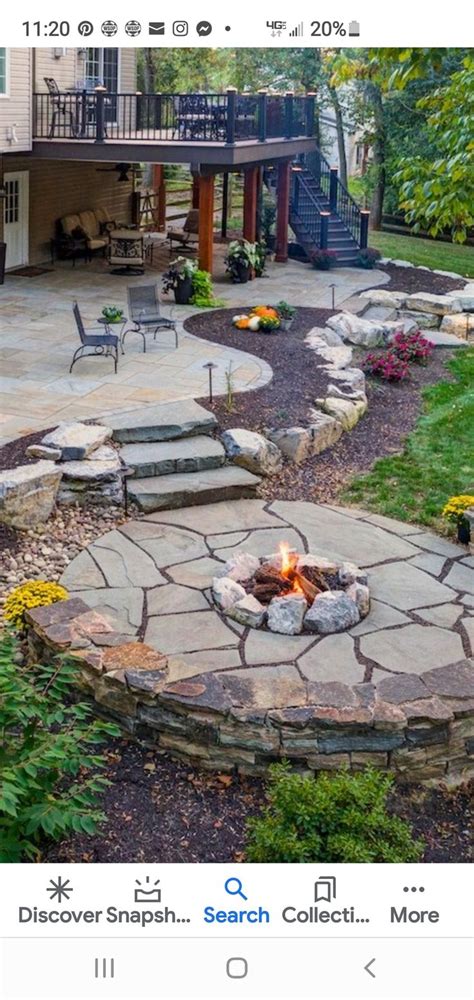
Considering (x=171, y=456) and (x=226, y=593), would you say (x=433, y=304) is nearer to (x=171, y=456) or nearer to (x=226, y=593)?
(x=171, y=456)

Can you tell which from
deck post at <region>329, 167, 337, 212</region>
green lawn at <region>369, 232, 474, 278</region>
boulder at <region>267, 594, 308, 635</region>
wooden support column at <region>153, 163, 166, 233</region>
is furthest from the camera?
wooden support column at <region>153, 163, 166, 233</region>

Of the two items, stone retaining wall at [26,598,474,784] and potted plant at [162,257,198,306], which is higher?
potted plant at [162,257,198,306]

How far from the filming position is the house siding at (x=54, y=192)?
19531 mm

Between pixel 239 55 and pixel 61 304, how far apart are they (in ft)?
50.8

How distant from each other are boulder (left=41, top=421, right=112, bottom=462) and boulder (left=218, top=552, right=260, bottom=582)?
2244mm

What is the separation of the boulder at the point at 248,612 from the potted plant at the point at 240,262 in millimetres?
12807

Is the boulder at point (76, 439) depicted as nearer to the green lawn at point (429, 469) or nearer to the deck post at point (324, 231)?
the green lawn at point (429, 469)

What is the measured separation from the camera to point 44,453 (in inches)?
361

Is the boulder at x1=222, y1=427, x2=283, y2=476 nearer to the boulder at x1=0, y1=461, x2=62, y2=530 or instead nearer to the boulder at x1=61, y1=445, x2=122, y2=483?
the boulder at x1=61, y1=445, x2=122, y2=483

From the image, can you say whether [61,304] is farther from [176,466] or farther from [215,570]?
[215,570]

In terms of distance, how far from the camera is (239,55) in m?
28.9

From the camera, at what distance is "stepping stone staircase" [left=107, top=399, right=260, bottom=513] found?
29.7 feet

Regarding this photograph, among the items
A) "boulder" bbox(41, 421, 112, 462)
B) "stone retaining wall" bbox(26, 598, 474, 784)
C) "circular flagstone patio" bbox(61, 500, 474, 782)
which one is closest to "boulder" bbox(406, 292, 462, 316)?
"boulder" bbox(41, 421, 112, 462)
